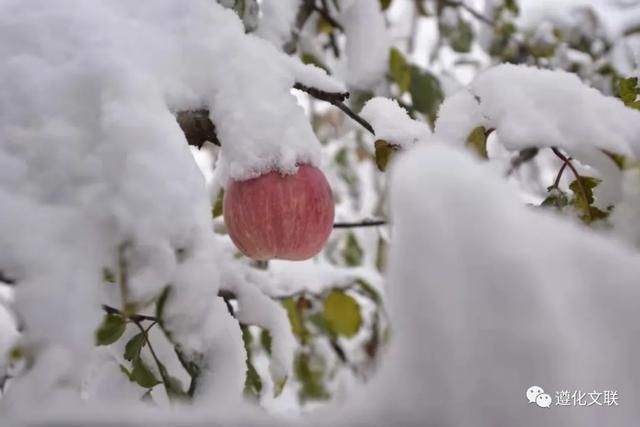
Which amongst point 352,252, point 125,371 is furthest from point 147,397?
point 352,252

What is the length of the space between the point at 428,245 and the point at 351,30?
3.22ft

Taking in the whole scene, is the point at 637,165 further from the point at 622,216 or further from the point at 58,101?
the point at 58,101

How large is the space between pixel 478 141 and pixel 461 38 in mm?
1435

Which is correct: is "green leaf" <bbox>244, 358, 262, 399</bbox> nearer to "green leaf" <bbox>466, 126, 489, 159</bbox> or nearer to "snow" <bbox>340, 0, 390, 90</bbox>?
"green leaf" <bbox>466, 126, 489, 159</bbox>

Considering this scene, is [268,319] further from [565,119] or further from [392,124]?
[565,119]

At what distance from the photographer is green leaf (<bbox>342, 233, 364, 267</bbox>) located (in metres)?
2.18

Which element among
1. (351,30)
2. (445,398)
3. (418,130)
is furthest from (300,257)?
(351,30)

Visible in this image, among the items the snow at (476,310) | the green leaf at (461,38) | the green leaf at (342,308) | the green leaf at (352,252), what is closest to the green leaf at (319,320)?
Answer: the green leaf at (342,308)

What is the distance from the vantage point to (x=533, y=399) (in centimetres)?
32

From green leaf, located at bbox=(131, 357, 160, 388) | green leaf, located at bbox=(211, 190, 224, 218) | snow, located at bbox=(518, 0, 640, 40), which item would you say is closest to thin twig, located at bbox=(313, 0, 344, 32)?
green leaf, located at bbox=(211, 190, 224, 218)

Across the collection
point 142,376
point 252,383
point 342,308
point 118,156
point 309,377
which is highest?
point 118,156

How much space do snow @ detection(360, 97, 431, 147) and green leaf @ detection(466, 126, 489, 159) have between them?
0.19 ft

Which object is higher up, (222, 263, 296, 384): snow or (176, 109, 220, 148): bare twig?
(176, 109, 220, 148): bare twig

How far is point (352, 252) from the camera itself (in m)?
2.18
